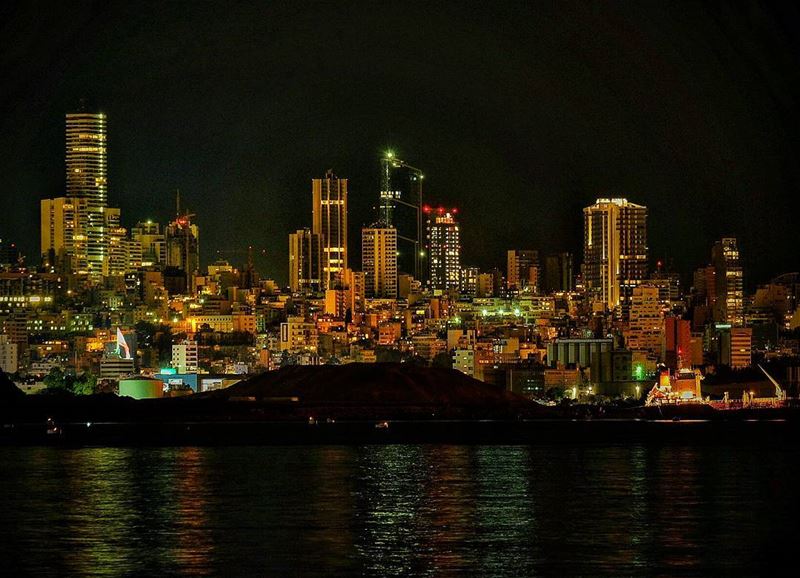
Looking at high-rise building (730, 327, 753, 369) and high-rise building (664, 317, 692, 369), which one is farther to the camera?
high-rise building (730, 327, 753, 369)

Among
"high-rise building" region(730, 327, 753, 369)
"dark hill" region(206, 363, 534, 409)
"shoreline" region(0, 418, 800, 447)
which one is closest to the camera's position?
"shoreline" region(0, 418, 800, 447)

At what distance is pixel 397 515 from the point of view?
43688mm

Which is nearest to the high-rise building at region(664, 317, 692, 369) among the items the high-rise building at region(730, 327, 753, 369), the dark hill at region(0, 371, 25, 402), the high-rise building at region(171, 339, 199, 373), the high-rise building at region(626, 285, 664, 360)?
the high-rise building at region(626, 285, 664, 360)

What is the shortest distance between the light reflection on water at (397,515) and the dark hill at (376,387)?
2500 inches

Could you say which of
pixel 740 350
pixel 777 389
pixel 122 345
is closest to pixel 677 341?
pixel 740 350

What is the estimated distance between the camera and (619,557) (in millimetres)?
35531

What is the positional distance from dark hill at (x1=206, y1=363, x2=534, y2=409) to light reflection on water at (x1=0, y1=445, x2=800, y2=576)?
63504mm

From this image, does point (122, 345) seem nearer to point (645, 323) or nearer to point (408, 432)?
point (645, 323)

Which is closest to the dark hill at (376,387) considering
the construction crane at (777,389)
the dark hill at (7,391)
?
the dark hill at (7,391)

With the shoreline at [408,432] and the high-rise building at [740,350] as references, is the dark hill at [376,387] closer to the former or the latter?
the shoreline at [408,432]

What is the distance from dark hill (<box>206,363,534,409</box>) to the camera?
13262 cm

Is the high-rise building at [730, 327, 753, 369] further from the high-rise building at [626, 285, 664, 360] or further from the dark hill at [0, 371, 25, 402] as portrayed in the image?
the dark hill at [0, 371, 25, 402]

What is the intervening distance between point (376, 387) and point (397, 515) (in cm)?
9048

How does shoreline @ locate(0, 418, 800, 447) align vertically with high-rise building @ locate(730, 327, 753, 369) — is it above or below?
below
